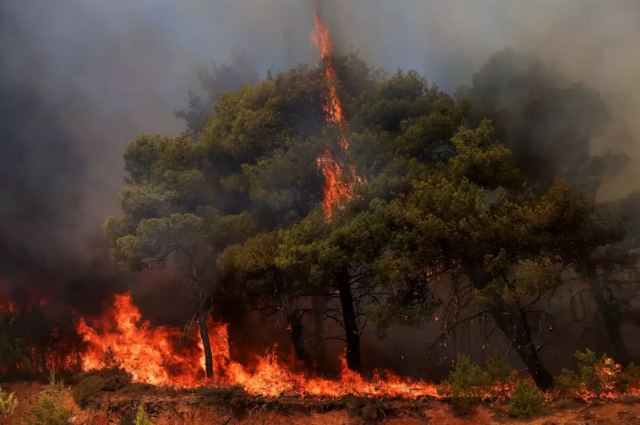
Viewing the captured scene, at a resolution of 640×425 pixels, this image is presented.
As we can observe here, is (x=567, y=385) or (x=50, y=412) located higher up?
(x=50, y=412)

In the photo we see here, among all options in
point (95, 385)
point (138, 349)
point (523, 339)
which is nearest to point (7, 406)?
point (95, 385)

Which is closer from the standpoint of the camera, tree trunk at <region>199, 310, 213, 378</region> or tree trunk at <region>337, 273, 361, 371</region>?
tree trunk at <region>337, 273, 361, 371</region>

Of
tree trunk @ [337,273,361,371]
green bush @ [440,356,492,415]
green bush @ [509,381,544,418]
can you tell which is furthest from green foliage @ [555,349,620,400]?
tree trunk @ [337,273,361,371]

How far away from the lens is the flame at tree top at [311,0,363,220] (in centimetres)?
1816

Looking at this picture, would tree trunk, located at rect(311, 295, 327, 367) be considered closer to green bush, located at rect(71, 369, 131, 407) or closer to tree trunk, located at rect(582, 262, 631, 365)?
green bush, located at rect(71, 369, 131, 407)

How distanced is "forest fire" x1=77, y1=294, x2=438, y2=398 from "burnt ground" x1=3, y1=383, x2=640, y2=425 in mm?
1537

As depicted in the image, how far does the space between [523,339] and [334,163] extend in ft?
30.6

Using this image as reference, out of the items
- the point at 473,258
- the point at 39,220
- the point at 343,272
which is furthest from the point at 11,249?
the point at 473,258

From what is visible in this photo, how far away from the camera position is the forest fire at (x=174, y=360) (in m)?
18.8

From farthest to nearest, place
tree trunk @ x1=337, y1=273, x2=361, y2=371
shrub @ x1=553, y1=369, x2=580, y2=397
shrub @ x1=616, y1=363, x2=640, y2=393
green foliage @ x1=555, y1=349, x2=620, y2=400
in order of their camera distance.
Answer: tree trunk @ x1=337, y1=273, x2=361, y2=371
shrub @ x1=616, y1=363, x2=640, y2=393
shrub @ x1=553, y1=369, x2=580, y2=397
green foliage @ x1=555, y1=349, x2=620, y2=400

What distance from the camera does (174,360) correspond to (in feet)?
71.4

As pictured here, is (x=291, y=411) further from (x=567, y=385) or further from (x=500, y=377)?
→ (x=567, y=385)

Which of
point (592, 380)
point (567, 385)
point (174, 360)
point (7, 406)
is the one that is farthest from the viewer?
point (174, 360)

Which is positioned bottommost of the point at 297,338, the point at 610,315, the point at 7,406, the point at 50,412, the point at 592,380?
the point at 592,380
